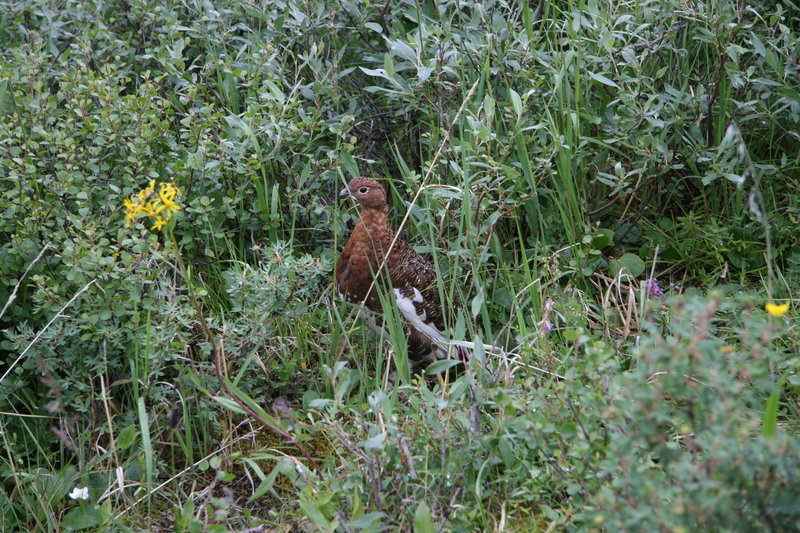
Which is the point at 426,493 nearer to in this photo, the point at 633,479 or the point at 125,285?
the point at 633,479

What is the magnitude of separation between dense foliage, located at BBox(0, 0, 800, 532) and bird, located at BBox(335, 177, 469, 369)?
0.39 feet

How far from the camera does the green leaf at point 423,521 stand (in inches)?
86.6

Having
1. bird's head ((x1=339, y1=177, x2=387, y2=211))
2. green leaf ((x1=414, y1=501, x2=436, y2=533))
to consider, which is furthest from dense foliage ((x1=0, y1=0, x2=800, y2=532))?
bird's head ((x1=339, y1=177, x2=387, y2=211))

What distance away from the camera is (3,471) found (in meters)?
3.00

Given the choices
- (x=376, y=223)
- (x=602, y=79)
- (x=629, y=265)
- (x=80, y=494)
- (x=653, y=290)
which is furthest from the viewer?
(x=376, y=223)

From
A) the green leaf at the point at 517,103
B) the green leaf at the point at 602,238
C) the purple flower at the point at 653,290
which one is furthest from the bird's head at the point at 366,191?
the purple flower at the point at 653,290

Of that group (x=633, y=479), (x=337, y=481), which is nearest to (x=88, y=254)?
(x=337, y=481)

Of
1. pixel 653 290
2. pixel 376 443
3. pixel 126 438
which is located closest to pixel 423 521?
pixel 376 443

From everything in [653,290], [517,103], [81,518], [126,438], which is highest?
[517,103]

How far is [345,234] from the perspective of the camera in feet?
13.0

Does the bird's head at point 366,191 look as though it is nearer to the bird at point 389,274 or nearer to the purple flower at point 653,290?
the bird at point 389,274

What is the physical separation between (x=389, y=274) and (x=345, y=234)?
412 mm

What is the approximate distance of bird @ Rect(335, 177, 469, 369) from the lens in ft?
12.0

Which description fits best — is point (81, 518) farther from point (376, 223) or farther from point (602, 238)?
point (602, 238)
